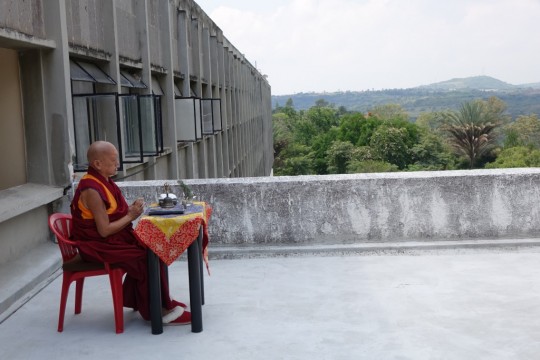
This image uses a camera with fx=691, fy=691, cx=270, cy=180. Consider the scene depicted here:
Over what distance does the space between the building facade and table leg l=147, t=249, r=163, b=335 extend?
6.83ft

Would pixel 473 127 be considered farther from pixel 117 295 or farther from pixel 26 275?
pixel 117 295

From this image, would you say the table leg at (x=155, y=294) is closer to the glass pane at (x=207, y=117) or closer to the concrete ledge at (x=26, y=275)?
the concrete ledge at (x=26, y=275)

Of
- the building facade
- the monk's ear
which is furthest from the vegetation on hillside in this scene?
the monk's ear

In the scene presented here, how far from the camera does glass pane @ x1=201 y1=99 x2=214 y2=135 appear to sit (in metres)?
19.9

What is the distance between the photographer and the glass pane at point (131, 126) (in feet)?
36.9

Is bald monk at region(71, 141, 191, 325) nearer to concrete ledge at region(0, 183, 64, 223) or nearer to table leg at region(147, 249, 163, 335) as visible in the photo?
table leg at region(147, 249, 163, 335)

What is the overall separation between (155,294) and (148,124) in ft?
22.2

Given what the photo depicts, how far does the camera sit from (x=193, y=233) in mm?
5309

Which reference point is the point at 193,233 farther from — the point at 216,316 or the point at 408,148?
the point at 408,148

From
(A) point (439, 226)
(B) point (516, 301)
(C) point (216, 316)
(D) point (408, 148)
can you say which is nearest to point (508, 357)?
(B) point (516, 301)

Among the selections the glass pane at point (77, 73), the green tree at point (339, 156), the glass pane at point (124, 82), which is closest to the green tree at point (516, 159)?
the green tree at point (339, 156)

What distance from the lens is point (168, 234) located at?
5.28m

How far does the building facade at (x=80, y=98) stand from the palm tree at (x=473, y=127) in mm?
56211

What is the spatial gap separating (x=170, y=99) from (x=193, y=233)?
11160 millimetres
